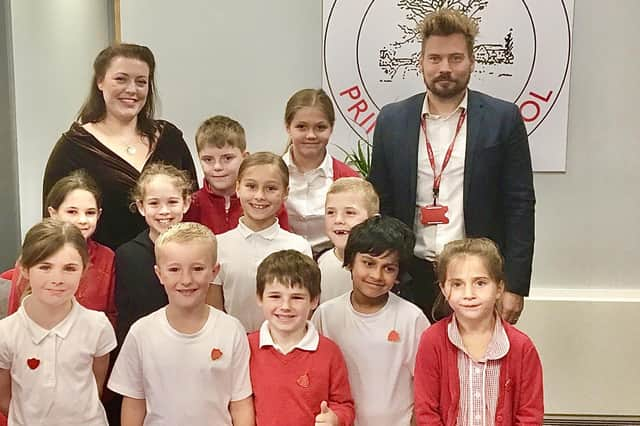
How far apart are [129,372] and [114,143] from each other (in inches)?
36.8

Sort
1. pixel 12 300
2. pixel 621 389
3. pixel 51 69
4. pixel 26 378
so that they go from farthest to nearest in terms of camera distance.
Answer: pixel 51 69 < pixel 621 389 < pixel 12 300 < pixel 26 378

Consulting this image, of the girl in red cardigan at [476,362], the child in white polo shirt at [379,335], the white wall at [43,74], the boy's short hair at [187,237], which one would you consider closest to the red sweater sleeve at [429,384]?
the girl in red cardigan at [476,362]

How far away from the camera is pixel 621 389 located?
3709 millimetres

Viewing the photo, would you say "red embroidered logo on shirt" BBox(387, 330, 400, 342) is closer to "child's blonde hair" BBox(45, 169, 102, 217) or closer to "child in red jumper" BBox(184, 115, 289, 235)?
"child in red jumper" BBox(184, 115, 289, 235)

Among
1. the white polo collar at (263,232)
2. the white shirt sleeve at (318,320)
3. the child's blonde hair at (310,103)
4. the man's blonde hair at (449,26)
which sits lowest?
the white shirt sleeve at (318,320)

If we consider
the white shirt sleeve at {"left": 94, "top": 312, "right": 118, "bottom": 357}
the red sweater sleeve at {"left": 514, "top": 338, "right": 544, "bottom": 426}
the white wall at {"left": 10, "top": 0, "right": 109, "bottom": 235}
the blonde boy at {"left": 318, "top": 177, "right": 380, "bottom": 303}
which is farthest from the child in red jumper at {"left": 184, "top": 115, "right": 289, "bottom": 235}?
the white wall at {"left": 10, "top": 0, "right": 109, "bottom": 235}

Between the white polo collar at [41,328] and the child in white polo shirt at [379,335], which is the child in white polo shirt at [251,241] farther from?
the white polo collar at [41,328]

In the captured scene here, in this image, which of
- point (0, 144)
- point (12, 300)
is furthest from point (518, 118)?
point (0, 144)

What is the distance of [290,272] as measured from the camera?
1.98 metres

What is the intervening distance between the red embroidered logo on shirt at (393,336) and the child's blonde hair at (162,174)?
834 mm

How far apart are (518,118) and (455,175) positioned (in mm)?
290

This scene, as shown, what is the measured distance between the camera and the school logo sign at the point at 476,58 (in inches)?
146

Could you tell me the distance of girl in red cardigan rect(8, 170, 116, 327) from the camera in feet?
7.29

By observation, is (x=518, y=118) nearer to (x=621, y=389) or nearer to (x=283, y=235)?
(x=283, y=235)
